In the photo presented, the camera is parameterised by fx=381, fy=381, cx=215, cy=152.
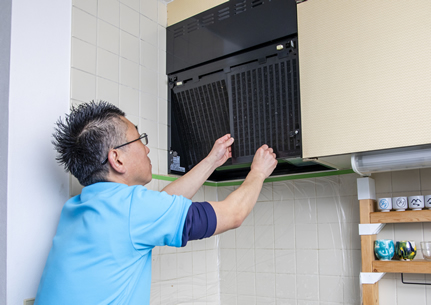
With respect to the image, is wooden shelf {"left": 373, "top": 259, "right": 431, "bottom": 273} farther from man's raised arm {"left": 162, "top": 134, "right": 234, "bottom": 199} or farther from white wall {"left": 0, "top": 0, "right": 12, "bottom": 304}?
white wall {"left": 0, "top": 0, "right": 12, "bottom": 304}

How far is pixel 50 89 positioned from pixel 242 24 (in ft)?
2.61

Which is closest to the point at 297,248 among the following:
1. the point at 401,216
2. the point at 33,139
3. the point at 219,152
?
the point at 401,216

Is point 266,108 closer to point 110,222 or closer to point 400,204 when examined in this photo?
point 400,204

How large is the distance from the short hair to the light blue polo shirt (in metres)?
0.11

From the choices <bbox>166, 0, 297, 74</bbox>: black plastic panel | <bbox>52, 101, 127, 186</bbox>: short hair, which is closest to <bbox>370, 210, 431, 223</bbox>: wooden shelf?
<bbox>166, 0, 297, 74</bbox>: black plastic panel

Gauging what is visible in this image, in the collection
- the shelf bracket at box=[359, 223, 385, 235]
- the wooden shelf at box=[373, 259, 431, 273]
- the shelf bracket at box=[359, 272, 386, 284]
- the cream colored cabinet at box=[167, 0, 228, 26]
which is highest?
the cream colored cabinet at box=[167, 0, 228, 26]

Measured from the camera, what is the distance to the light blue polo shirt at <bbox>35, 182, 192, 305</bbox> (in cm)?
92

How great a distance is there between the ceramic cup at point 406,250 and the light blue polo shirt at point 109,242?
89 centimetres

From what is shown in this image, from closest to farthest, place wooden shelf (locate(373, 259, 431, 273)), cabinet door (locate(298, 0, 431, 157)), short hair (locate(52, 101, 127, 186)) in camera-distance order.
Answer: short hair (locate(52, 101, 127, 186)), cabinet door (locate(298, 0, 431, 157)), wooden shelf (locate(373, 259, 431, 273))

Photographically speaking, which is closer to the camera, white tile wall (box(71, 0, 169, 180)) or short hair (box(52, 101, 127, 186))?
short hair (box(52, 101, 127, 186))

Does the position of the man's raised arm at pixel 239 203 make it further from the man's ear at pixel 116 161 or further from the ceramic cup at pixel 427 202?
the ceramic cup at pixel 427 202

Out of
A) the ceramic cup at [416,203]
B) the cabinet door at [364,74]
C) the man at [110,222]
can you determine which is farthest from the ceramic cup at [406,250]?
the man at [110,222]

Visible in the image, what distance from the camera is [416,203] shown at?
1.39m

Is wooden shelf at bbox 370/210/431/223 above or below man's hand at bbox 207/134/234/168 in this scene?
below
